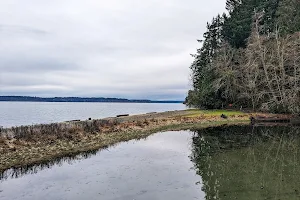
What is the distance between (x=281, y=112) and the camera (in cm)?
3944

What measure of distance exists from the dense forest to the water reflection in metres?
19.0

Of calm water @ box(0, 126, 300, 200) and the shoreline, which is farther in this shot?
the shoreline

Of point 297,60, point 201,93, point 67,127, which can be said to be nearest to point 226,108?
point 201,93

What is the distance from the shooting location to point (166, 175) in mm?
12578

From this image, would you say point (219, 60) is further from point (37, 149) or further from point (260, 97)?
point (37, 149)

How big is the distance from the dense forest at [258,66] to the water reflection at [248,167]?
19.0 metres

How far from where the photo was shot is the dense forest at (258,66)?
39025 millimetres

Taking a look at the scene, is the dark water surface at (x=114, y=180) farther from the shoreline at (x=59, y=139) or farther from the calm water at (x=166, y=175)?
the shoreline at (x=59, y=139)

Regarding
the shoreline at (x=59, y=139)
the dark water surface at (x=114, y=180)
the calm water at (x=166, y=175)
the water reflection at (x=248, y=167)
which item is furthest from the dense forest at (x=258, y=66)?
the dark water surface at (x=114, y=180)

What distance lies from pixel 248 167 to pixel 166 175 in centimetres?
389

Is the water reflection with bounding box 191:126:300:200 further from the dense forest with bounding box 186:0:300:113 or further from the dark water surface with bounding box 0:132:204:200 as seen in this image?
the dense forest with bounding box 186:0:300:113

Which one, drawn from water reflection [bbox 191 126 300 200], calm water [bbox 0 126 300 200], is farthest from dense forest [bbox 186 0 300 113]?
calm water [bbox 0 126 300 200]

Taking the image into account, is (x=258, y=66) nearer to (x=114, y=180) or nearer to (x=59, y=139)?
(x=59, y=139)

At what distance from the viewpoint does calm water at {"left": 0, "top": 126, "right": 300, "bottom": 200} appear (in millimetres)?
10125
